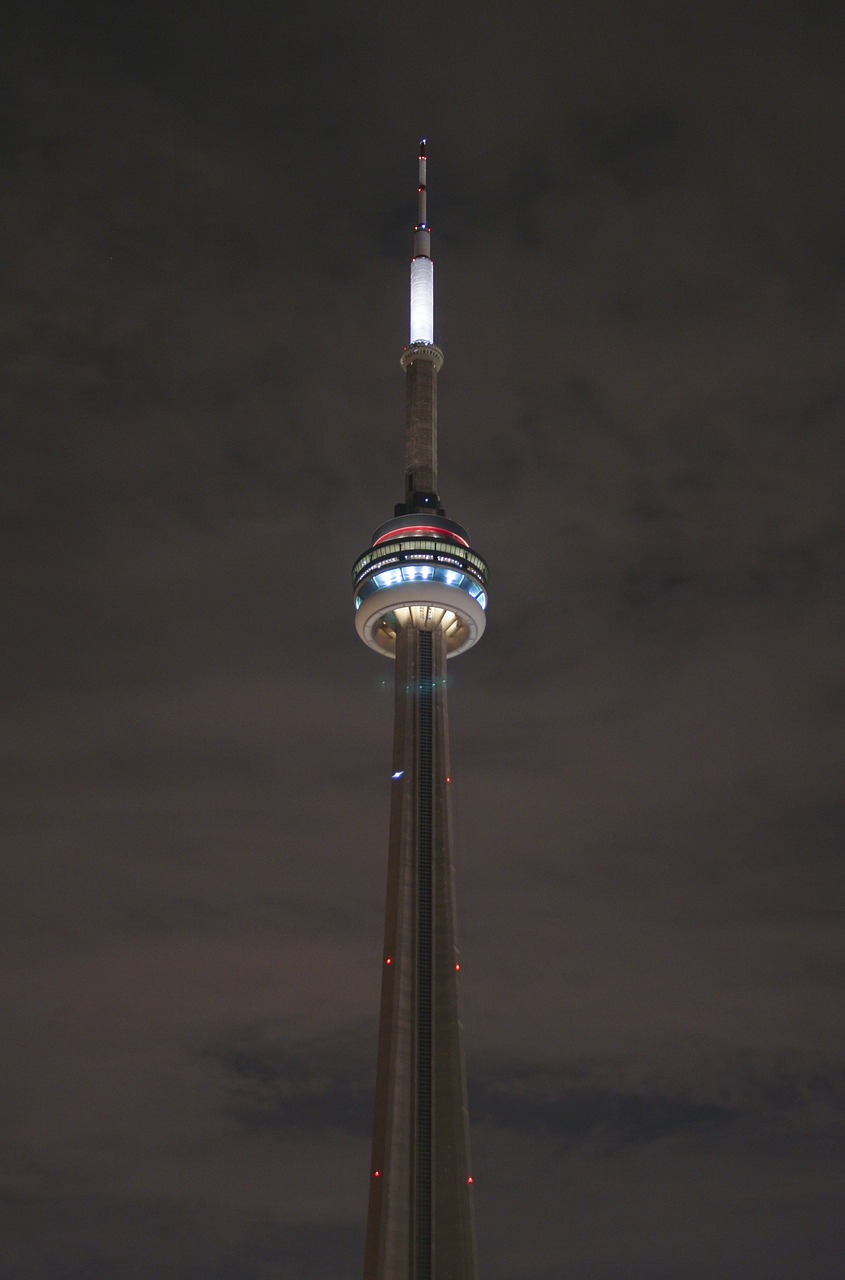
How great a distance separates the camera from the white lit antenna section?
13962 cm

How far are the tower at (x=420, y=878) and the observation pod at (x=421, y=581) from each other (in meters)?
0.11

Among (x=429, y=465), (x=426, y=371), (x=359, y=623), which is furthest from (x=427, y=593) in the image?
(x=426, y=371)

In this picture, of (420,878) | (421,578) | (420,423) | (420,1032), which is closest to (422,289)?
(420,423)

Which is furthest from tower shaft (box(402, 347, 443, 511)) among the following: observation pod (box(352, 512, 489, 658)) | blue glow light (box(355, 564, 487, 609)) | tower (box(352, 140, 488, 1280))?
blue glow light (box(355, 564, 487, 609))

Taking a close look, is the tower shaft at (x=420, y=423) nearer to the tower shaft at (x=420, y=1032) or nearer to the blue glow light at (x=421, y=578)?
the blue glow light at (x=421, y=578)

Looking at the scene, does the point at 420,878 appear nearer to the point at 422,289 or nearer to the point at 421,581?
the point at 421,581

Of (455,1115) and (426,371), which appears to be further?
(426,371)

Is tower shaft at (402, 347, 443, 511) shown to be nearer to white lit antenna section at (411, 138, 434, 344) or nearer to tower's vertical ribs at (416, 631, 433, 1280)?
white lit antenna section at (411, 138, 434, 344)

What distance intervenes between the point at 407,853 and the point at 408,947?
7300mm

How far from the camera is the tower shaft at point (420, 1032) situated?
98750mm

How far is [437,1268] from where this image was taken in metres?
98.8

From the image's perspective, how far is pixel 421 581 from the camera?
12175cm

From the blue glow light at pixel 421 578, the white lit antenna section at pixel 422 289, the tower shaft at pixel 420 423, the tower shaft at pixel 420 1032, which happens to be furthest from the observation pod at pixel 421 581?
the white lit antenna section at pixel 422 289

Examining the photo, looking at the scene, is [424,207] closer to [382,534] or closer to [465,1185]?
[382,534]
